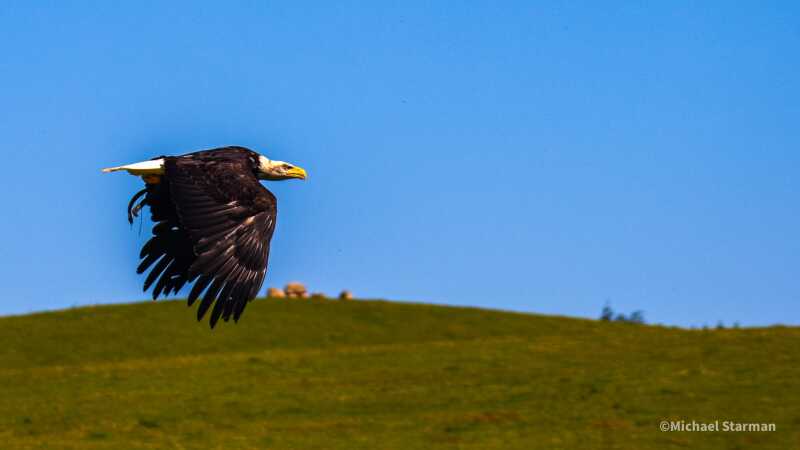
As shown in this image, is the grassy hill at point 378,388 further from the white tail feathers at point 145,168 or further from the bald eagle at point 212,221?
the white tail feathers at point 145,168

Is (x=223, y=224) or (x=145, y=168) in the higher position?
(x=145, y=168)

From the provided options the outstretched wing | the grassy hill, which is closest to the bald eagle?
the outstretched wing

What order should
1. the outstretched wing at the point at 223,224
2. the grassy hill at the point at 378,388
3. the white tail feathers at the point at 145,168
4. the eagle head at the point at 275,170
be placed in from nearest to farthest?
the outstretched wing at the point at 223,224, the white tail feathers at the point at 145,168, the eagle head at the point at 275,170, the grassy hill at the point at 378,388

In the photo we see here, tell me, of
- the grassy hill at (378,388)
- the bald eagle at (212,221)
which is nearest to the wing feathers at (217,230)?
the bald eagle at (212,221)

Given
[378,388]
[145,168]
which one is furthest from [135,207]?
[378,388]

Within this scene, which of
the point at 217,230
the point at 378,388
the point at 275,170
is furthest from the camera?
the point at 378,388

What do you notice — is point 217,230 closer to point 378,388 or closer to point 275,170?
point 275,170

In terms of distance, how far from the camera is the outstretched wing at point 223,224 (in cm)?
1499

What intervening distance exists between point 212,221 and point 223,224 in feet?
0.43

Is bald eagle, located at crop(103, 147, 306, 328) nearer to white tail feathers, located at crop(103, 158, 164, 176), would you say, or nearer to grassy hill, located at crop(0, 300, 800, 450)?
white tail feathers, located at crop(103, 158, 164, 176)

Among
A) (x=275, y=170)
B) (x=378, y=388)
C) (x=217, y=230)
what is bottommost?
(x=217, y=230)

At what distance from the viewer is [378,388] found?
4350 cm

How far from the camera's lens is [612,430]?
1371 inches

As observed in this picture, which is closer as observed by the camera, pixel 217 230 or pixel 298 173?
pixel 217 230
